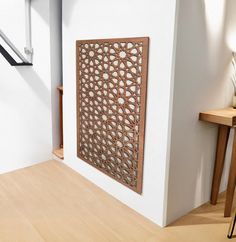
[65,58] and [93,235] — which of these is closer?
[93,235]

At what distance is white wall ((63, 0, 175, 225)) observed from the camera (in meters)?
1.87

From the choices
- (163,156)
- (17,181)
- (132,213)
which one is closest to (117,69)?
(163,156)

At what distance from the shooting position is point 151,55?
195 cm

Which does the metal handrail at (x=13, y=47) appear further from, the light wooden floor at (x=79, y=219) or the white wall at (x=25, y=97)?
the light wooden floor at (x=79, y=219)

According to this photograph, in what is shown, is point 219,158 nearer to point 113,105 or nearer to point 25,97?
point 113,105

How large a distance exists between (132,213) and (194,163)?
639 millimetres

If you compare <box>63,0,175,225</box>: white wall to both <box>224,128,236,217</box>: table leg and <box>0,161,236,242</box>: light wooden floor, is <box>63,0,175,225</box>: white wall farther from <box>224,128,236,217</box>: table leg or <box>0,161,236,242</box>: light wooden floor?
<box>224,128,236,217</box>: table leg

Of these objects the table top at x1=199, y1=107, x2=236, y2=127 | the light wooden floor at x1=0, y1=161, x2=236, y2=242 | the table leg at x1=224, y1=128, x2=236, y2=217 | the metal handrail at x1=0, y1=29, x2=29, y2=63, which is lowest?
the light wooden floor at x1=0, y1=161, x2=236, y2=242

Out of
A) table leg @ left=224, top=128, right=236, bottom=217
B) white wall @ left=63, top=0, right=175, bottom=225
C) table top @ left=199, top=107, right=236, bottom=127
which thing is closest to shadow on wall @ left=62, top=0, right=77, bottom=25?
white wall @ left=63, top=0, right=175, bottom=225

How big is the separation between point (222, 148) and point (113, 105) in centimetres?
97

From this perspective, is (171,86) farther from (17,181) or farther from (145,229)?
(17,181)

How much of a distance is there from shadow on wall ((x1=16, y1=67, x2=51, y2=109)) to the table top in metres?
1.84

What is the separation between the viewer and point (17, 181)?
2787 millimetres

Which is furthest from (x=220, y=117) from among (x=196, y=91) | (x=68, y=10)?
(x=68, y=10)
